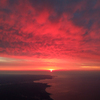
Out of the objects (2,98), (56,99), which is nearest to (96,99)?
(56,99)

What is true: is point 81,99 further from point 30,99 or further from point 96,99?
point 30,99

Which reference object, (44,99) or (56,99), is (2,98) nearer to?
(44,99)

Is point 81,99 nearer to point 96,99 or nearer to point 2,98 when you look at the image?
point 96,99

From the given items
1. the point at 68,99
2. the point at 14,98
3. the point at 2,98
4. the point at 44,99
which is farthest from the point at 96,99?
the point at 2,98

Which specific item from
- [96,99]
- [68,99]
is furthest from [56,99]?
[96,99]

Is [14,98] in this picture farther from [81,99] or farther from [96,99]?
[96,99]

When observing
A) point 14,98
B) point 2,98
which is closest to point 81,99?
point 14,98
